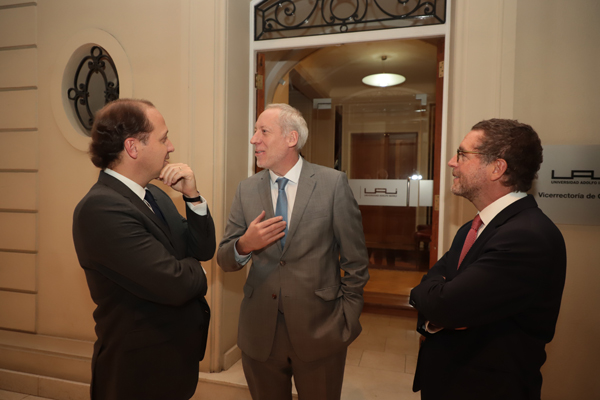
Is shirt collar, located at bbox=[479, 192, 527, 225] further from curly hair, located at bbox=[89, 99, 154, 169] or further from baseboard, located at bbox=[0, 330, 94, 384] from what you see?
→ baseboard, located at bbox=[0, 330, 94, 384]

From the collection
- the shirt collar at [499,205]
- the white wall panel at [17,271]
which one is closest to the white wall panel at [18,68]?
the white wall panel at [17,271]

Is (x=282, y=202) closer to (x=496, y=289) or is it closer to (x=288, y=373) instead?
(x=288, y=373)

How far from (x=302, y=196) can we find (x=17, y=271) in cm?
324

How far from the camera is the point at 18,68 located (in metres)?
3.46

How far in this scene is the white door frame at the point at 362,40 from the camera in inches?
114

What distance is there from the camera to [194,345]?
1.60m

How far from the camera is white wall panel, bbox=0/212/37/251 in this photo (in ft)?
11.4

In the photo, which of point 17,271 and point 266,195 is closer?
point 266,195

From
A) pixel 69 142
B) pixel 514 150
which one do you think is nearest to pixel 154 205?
pixel 514 150

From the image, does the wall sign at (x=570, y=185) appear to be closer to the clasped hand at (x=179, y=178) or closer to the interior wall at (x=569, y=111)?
the interior wall at (x=569, y=111)

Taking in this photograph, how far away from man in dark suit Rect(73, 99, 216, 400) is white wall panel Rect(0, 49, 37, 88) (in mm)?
2694

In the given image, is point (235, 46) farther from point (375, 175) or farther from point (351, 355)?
point (375, 175)

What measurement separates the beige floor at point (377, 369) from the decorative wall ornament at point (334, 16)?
115 inches

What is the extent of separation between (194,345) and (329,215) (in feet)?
2.74
